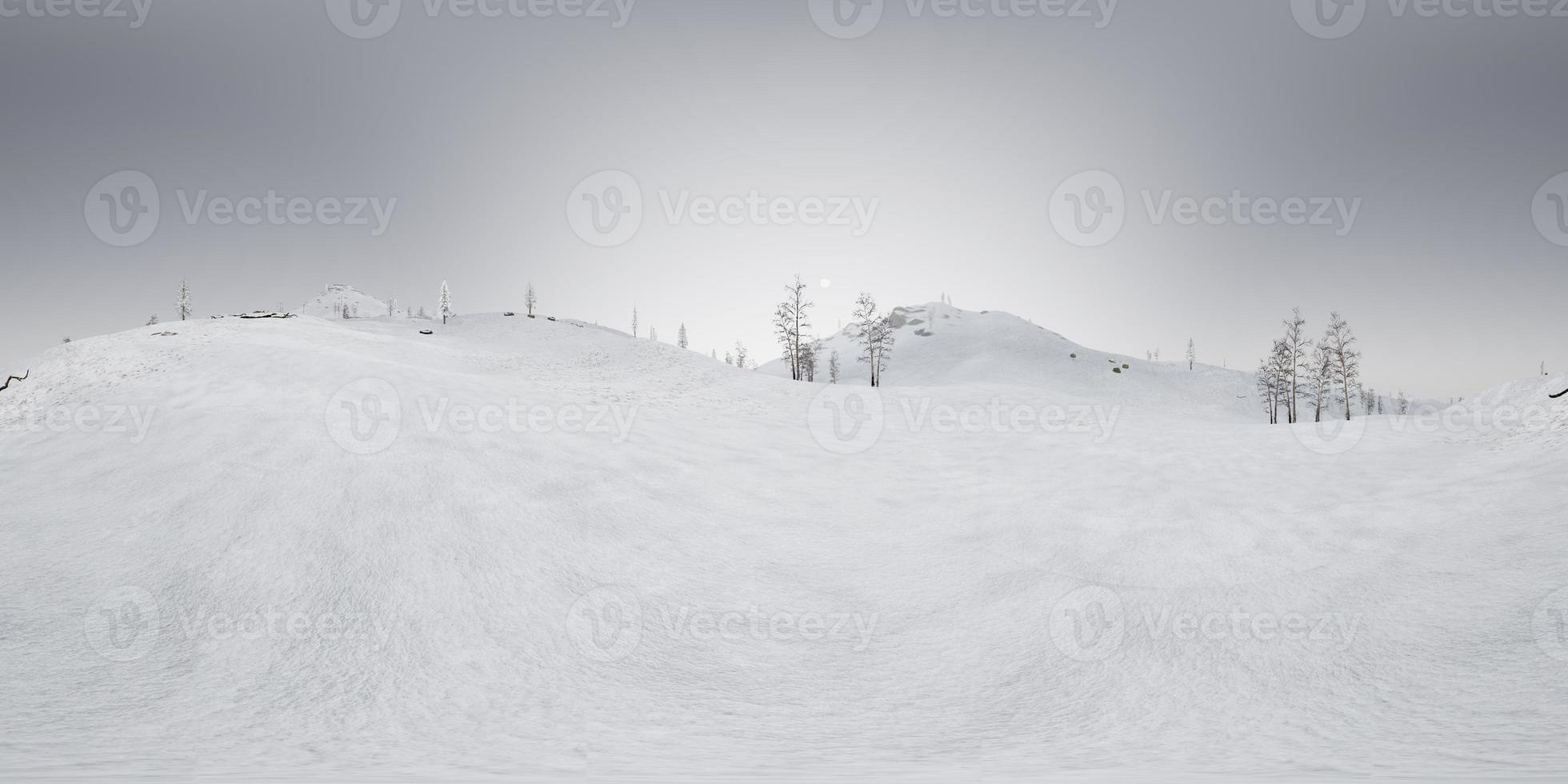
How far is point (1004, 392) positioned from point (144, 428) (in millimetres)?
35097

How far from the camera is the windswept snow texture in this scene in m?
5.63

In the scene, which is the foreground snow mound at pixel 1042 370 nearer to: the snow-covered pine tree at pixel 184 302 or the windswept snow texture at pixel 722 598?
the windswept snow texture at pixel 722 598

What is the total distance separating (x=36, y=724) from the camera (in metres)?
5.80

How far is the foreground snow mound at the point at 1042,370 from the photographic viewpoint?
9288 cm

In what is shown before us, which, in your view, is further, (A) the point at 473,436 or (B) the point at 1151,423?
(B) the point at 1151,423

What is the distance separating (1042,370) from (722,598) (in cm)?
10428

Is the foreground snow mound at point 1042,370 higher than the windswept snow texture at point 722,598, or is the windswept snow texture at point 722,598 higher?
the foreground snow mound at point 1042,370

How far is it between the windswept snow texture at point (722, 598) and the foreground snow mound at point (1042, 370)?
2834 inches

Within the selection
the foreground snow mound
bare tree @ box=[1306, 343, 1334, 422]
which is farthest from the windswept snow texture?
the foreground snow mound

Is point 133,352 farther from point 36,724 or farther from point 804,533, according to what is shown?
point 804,533

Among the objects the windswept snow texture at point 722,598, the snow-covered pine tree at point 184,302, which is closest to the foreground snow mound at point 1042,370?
the windswept snow texture at point 722,598

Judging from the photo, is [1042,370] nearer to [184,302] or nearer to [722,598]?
[722,598]

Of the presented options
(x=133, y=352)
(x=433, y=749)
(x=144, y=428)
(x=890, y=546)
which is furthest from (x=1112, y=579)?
(x=133, y=352)

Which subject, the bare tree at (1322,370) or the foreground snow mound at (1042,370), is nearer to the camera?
the bare tree at (1322,370)
